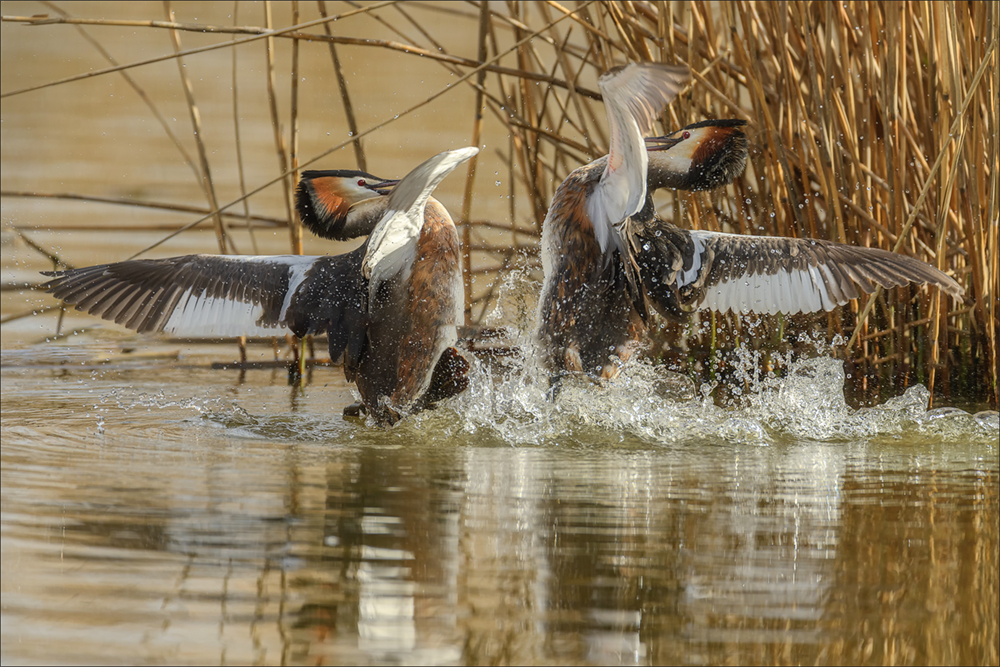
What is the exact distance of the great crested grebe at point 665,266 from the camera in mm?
4484

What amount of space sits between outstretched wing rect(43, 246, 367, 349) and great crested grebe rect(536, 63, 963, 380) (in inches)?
32.5

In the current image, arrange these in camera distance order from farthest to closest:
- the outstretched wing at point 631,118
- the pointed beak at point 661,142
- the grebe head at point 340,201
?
the grebe head at point 340,201
the pointed beak at point 661,142
the outstretched wing at point 631,118

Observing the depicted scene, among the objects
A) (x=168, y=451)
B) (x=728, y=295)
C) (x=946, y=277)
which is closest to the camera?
(x=168, y=451)

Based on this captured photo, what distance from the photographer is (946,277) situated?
4312 mm

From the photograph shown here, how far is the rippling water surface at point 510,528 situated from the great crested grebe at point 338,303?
242 mm

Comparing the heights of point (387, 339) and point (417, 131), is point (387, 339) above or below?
below

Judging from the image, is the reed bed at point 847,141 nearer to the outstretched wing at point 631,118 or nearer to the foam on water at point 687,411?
the foam on water at point 687,411

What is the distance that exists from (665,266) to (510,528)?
5.74ft

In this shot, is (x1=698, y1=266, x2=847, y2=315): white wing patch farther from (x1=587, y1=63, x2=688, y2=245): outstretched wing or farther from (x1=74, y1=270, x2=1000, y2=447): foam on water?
(x1=587, y1=63, x2=688, y2=245): outstretched wing

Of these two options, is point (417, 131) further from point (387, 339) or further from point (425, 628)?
point (425, 628)

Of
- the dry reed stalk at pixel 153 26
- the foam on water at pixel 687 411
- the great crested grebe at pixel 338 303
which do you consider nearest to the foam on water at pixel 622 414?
the foam on water at pixel 687 411

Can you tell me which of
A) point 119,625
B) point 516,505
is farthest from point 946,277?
point 119,625

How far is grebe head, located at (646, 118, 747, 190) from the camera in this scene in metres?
4.52

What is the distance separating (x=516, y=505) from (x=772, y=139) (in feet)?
7.23
